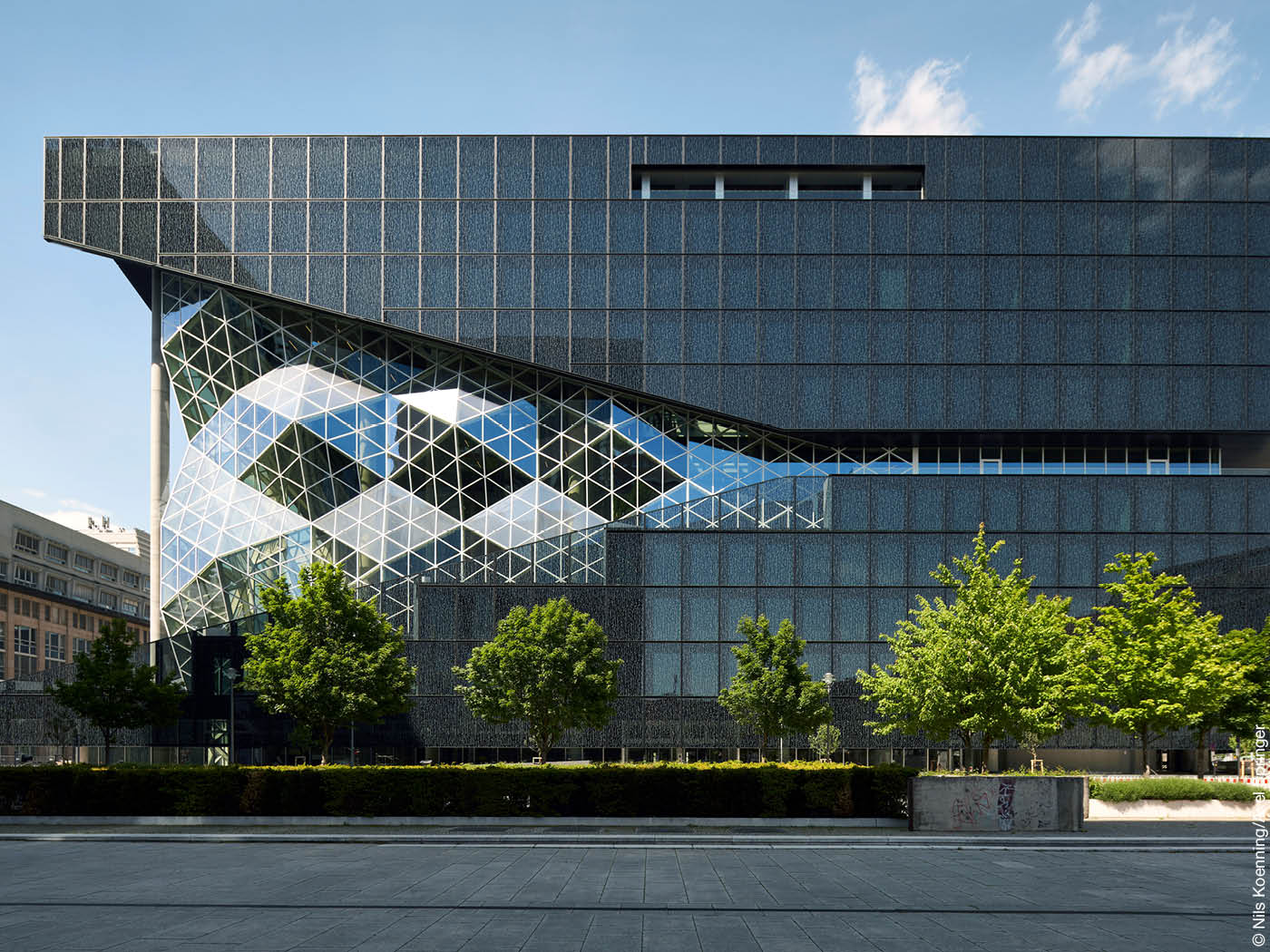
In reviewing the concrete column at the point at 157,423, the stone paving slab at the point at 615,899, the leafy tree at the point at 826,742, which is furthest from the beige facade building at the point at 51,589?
the stone paving slab at the point at 615,899

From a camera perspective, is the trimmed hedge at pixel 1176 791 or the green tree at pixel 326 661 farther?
the green tree at pixel 326 661

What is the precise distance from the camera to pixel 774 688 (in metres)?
35.8

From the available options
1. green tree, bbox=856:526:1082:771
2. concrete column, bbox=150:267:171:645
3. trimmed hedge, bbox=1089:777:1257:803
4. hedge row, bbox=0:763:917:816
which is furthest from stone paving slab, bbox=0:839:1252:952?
concrete column, bbox=150:267:171:645

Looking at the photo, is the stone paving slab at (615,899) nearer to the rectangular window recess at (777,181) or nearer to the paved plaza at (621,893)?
the paved plaza at (621,893)

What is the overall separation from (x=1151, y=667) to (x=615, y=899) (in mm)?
25914

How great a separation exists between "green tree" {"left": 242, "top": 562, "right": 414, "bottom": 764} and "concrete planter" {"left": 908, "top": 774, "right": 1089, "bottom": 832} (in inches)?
702

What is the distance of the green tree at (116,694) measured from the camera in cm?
3756

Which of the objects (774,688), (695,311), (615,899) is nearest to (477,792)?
(774,688)

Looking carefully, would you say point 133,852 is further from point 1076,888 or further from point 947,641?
point 947,641

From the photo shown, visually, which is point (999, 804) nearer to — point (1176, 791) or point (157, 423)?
point (1176, 791)

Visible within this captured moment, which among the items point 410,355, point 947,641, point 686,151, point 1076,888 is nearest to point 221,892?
point 1076,888

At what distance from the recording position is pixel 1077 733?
42.6m

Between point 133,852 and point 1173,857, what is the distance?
21.9 m

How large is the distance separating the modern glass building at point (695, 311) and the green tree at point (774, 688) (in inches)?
338
